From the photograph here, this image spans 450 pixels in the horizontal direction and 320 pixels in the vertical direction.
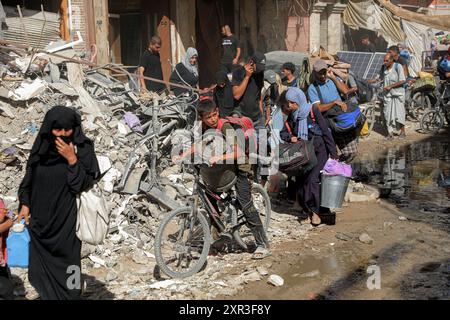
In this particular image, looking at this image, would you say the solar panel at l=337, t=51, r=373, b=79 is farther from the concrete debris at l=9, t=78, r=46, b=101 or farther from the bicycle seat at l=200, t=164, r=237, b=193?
the bicycle seat at l=200, t=164, r=237, b=193

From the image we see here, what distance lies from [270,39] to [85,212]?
558 inches

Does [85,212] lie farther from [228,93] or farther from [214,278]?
[228,93]

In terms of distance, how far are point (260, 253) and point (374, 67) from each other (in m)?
11.0

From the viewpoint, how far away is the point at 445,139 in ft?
43.5

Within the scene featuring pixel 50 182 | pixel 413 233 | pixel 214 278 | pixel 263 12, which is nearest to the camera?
pixel 50 182

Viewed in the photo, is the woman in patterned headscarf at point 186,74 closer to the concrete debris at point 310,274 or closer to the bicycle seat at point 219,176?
the bicycle seat at point 219,176

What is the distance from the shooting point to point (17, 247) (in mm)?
5754

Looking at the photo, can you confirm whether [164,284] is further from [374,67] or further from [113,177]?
[374,67]

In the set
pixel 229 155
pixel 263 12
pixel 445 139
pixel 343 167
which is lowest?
pixel 445 139

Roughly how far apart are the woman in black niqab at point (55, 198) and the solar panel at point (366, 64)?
12.3 metres

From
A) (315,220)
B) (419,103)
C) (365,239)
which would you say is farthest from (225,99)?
(419,103)

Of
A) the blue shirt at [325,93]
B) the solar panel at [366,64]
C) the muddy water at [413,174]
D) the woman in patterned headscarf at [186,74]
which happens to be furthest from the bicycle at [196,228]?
the solar panel at [366,64]

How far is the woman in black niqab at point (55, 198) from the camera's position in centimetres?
443
